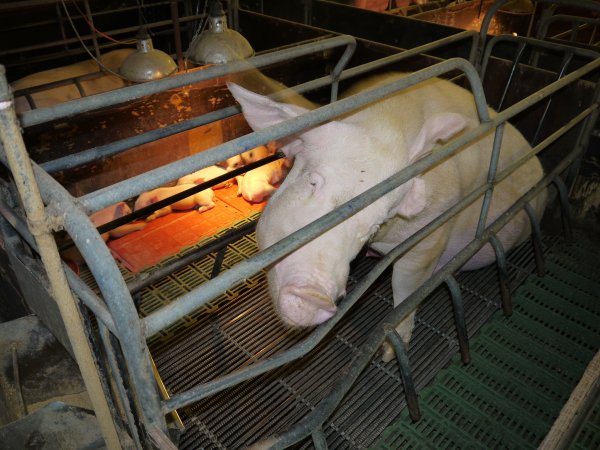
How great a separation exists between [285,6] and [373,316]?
420cm

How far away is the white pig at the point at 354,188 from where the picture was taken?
5.53 ft

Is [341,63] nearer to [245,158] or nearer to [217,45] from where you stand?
[217,45]

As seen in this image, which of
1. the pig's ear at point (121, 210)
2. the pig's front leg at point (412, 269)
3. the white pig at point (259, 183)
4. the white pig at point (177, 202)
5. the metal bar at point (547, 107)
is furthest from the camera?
the white pig at point (259, 183)

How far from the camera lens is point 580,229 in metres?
3.57

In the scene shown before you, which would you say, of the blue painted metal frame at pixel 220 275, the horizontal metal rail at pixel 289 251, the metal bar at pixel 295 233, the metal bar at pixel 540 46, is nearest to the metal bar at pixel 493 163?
the blue painted metal frame at pixel 220 275

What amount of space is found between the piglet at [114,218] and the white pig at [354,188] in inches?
85.3

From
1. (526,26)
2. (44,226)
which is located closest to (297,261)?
(44,226)

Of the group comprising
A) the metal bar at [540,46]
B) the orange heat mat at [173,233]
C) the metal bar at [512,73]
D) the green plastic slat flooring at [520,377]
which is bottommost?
the orange heat mat at [173,233]

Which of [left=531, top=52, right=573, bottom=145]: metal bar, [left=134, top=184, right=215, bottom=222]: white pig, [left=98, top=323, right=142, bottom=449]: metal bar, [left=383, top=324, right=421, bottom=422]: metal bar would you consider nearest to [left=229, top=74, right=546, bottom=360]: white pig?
[left=383, top=324, right=421, bottom=422]: metal bar

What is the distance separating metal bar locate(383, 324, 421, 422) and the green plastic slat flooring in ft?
0.27

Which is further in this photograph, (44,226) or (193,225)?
(193,225)

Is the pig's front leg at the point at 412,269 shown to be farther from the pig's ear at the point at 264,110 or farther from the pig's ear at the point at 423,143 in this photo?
the pig's ear at the point at 264,110

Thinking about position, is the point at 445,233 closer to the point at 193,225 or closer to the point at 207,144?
the point at 193,225

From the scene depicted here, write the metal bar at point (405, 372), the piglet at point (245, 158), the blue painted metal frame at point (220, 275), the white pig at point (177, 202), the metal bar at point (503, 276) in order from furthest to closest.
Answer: the piglet at point (245, 158)
the white pig at point (177, 202)
the metal bar at point (503, 276)
the metal bar at point (405, 372)
the blue painted metal frame at point (220, 275)
